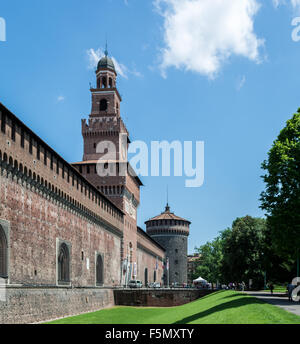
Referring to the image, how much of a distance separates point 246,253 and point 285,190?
24.8m

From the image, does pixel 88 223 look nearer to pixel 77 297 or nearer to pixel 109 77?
pixel 77 297

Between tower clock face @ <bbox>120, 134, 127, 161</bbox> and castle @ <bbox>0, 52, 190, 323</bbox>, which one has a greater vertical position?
tower clock face @ <bbox>120, 134, 127, 161</bbox>

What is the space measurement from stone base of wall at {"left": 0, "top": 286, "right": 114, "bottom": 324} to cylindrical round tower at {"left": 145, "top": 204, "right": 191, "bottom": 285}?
50866mm

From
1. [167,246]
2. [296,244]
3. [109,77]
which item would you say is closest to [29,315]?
[296,244]

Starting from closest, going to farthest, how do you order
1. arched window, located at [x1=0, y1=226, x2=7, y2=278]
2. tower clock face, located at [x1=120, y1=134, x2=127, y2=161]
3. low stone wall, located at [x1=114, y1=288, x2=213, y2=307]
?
arched window, located at [x1=0, y1=226, x2=7, y2=278], low stone wall, located at [x1=114, y1=288, x2=213, y2=307], tower clock face, located at [x1=120, y1=134, x2=127, y2=161]

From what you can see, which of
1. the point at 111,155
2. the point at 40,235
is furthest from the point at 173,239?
the point at 40,235

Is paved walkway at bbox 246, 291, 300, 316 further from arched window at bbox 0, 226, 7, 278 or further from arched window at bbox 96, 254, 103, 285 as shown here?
arched window at bbox 96, 254, 103, 285

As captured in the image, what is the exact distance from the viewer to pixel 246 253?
165 ft

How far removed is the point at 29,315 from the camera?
A: 76.7 feet

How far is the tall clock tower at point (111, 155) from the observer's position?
51062mm

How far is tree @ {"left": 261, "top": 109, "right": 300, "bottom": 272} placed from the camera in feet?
85.3

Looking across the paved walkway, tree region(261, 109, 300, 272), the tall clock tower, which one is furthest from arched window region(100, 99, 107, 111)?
the paved walkway

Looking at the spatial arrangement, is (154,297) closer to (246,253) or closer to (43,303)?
(246,253)
